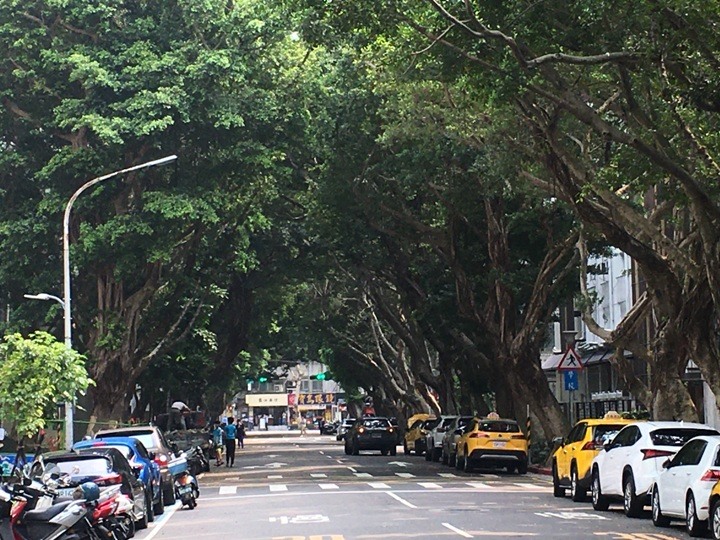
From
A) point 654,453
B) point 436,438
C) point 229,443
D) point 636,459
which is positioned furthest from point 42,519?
point 436,438

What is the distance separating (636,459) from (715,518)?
4645 millimetres

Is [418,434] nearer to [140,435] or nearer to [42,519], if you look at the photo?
[140,435]

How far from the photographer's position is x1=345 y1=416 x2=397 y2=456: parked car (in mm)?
57781

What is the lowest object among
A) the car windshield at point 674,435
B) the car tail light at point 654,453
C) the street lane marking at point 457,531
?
the street lane marking at point 457,531

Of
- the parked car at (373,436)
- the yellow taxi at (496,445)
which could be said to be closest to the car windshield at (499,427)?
the yellow taxi at (496,445)

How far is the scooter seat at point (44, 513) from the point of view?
13922 millimetres

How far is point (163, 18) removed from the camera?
41.0 meters

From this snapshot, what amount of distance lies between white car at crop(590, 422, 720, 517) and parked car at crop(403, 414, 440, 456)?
1153 inches

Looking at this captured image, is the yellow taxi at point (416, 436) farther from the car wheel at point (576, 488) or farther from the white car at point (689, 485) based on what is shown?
the white car at point (689, 485)

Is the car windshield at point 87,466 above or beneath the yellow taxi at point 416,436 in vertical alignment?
beneath

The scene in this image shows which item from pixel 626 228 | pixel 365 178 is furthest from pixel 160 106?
pixel 626 228

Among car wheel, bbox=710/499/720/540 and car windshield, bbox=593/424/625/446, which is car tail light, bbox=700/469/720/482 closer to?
car wheel, bbox=710/499/720/540

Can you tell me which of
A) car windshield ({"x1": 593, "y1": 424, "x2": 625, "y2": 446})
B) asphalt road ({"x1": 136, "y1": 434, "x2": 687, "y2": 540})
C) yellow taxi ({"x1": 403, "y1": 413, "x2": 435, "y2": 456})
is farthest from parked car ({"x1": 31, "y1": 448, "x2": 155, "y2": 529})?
yellow taxi ({"x1": 403, "y1": 413, "x2": 435, "y2": 456})

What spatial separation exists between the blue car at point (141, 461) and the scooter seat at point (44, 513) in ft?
26.1
